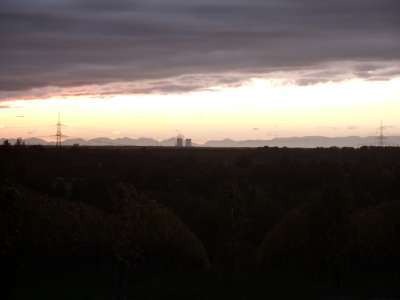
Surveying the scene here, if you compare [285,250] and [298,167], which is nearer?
[285,250]

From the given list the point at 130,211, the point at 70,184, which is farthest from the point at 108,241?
the point at 70,184

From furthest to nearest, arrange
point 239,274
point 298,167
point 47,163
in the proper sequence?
point 47,163 → point 298,167 → point 239,274

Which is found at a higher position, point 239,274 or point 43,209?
point 43,209

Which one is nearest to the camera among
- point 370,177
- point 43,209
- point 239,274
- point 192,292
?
point 192,292

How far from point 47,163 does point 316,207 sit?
41.2 m

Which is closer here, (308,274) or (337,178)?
(308,274)

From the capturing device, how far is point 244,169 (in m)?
62.1

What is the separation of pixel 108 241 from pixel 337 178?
30.3 m

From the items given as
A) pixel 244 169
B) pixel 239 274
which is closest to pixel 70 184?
pixel 244 169

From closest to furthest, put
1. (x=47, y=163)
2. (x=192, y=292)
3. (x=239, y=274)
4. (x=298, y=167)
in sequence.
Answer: (x=192, y=292)
(x=239, y=274)
(x=298, y=167)
(x=47, y=163)

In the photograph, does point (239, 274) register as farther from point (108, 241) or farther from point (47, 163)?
point (47, 163)

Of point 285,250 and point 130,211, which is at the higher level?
point 130,211

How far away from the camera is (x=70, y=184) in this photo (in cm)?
4766

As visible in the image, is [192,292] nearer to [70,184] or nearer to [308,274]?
[308,274]
